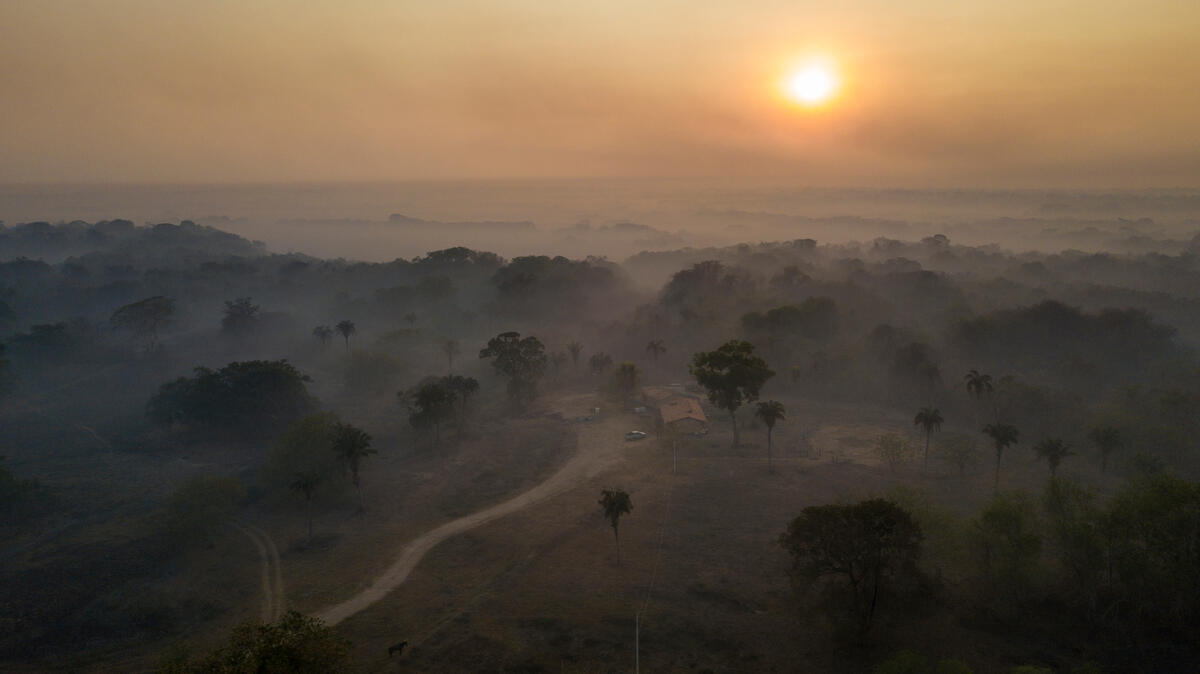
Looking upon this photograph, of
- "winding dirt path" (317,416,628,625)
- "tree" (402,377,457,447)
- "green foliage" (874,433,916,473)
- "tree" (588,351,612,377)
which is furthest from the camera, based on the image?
"tree" (588,351,612,377)

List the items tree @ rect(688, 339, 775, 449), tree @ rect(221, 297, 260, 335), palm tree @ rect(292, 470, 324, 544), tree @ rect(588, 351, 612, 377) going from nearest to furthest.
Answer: palm tree @ rect(292, 470, 324, 544)
tree @ rect(688, 339, 775, 449)
tree @ rect(588, 351, 612, 377)
tree @ rect(221, 297, 260, 335)

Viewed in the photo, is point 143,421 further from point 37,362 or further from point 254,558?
point 254,558

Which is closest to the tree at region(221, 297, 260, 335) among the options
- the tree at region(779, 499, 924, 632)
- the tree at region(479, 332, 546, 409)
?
the tree at region(479, 332, 546, 409)

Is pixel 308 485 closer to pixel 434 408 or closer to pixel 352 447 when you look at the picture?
pixel 352 447

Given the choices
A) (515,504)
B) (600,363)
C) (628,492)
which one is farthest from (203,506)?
(600,363)

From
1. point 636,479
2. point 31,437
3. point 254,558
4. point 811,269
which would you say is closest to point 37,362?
point 31,437

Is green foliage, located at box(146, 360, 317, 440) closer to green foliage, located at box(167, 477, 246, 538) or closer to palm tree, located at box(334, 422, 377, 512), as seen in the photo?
green foliage, located at box(167, 477, 246, 538)
